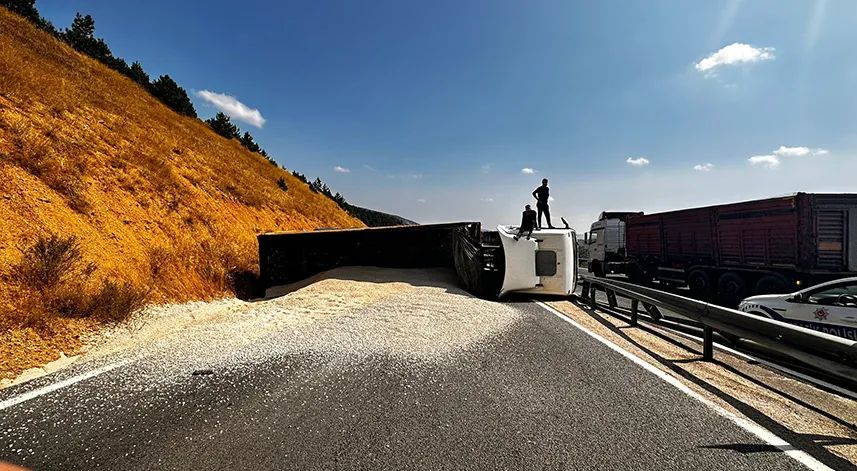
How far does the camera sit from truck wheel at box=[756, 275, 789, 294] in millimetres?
9062

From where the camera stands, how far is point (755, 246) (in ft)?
32.1

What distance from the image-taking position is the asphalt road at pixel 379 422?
2.27 meters

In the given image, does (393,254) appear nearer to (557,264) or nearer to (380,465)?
(557,264)

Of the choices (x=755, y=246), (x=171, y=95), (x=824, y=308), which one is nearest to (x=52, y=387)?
(x=824, y=308)

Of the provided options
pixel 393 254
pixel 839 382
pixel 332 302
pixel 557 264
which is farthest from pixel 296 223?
pixel 839 382

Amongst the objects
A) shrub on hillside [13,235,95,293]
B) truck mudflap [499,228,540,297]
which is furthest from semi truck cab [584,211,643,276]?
shrub on hillside [13,235,95,293]

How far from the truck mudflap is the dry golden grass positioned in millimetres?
7615

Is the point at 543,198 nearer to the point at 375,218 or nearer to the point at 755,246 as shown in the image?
the point at 755,246

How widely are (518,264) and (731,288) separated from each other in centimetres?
750

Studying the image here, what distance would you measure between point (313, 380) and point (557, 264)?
672cm

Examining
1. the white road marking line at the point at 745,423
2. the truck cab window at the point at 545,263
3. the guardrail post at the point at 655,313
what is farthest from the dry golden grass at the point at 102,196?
the guardrail post at the point at 655,313

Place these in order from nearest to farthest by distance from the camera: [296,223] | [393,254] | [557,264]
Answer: [557,264] < [393,254] < [296,223]

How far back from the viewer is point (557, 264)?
847 centimetres

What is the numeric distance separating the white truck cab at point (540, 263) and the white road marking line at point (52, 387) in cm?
701
